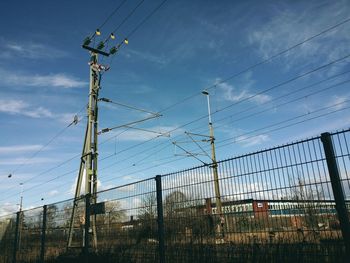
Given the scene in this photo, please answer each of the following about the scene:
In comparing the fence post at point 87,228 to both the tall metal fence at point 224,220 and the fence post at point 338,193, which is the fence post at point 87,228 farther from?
the fence post at point 338,193

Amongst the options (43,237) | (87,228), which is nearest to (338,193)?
(87,228)

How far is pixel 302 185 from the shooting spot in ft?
15.0

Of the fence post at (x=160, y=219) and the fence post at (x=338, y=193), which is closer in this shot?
the fence post at (x=338, y=193)

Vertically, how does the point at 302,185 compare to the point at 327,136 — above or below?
below

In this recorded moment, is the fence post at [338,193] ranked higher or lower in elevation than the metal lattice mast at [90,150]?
lower

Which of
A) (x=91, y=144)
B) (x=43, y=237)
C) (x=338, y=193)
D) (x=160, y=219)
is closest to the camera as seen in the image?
(x=338, y=193)

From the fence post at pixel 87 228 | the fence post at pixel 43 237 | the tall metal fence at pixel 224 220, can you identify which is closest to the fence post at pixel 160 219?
the tall metal fence at pixel 224 220

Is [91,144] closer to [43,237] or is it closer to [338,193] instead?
[43,237]

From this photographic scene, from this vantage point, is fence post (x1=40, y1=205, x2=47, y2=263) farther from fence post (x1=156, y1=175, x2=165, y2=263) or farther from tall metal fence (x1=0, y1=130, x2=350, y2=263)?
fence post (x1=156, y1=175, x2=165, y2=263)

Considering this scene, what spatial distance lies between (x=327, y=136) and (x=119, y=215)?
535cm

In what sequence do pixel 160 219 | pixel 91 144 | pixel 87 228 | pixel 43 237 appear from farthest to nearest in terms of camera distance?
pixel 91 144, pixel 43 237, pixel 87 228, pixel 160 219

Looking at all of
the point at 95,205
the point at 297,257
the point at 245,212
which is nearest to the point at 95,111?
the point at 95,205

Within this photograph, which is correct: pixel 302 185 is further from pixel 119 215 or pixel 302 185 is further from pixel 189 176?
pixel 119 215

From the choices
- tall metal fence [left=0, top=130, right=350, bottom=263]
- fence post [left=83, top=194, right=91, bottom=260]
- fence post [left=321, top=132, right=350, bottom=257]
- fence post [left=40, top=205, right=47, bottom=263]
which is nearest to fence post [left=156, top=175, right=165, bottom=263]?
tall metal fence [left=0, top=130, right=350, bottom=263]
